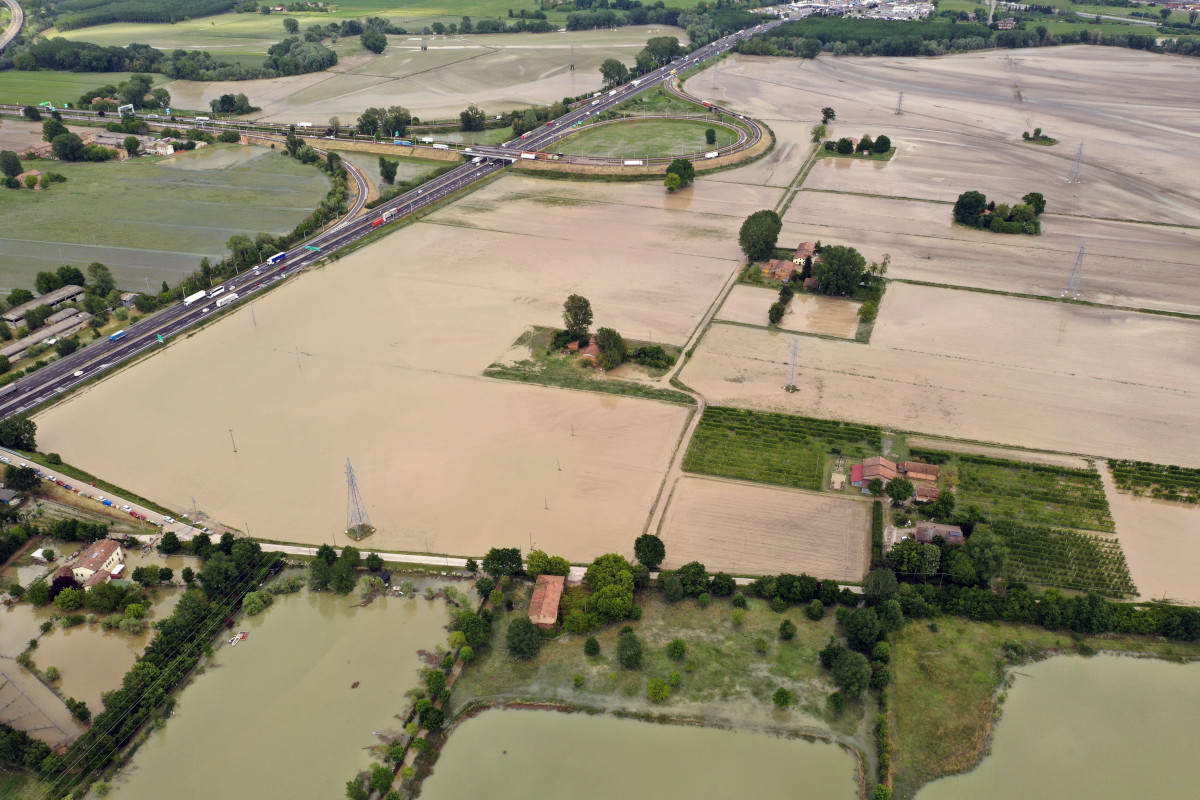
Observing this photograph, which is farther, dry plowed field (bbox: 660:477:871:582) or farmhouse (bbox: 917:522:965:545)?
farmhouse (bbox: 917:522:965:545)

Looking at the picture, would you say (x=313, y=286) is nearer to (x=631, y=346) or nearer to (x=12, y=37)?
(x=631, y=346)

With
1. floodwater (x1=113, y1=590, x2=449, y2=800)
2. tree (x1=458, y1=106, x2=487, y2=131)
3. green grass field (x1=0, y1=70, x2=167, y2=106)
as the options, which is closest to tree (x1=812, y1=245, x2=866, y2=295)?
floodwater (x1=113, y1=590, x2=449, y2=800)

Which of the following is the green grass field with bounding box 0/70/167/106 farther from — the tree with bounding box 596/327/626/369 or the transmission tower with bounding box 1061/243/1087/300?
the transmission tower with bounding box 1061/243/1087/300

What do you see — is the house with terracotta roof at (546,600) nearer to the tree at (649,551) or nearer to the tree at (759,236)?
the tree at (649,551)

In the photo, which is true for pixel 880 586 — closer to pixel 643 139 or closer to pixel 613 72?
pixel 643 139

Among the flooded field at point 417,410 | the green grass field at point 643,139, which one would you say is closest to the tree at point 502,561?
the flooded field at point 417,410
